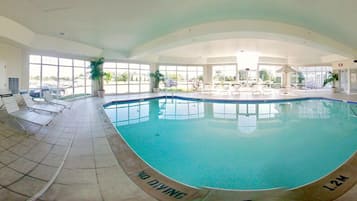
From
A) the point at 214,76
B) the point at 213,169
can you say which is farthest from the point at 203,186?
the point at 214,76

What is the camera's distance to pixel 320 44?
30.3 feet

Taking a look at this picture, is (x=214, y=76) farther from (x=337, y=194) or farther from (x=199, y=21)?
(x=337, y=194)

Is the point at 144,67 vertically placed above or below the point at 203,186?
above

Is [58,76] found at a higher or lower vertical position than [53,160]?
higher

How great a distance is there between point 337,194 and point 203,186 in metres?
1.53

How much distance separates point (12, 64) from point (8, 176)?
27.2 ft

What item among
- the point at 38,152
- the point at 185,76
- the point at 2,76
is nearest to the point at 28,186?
the point at 38,152

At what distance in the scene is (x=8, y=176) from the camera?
255 centimetres

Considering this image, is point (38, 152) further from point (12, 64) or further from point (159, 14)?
point (12, 64)

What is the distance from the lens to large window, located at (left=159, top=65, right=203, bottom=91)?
62.5ft

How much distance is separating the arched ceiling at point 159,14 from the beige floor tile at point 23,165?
4.24m

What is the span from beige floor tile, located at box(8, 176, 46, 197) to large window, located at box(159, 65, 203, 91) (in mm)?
16572

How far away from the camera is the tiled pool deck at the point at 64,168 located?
222cm

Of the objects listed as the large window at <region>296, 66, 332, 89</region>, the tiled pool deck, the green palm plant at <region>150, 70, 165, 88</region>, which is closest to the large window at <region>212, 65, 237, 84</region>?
the green palm plant at <region>150, 70, 165, 88</region>
